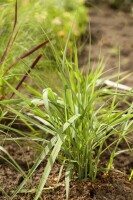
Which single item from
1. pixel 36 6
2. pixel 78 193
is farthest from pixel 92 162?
pixel 36 6

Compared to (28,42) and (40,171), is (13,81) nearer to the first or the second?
(28,42)

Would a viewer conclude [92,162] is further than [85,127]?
Yes

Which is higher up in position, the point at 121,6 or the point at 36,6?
the point at 36,6

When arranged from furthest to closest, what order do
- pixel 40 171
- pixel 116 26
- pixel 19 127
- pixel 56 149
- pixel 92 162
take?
pixel 116 26
pixel 19 127
pixel 40 171
pixel 92 162
pixel 56 149

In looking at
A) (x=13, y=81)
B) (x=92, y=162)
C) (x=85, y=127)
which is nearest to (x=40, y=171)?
(x=92, y=162)

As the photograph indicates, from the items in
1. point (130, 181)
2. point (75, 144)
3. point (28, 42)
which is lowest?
point (130, 181)

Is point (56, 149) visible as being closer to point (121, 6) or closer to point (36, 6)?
point (36, 6)

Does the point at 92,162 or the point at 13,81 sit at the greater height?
the point at 13,81

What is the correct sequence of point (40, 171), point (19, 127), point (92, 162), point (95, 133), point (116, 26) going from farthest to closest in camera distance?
point (116, 26) → point (19, 127) → point (40, 171) → point (92, 162) → point (95, 133)

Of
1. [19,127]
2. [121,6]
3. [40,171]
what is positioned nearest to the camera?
[40,171]
